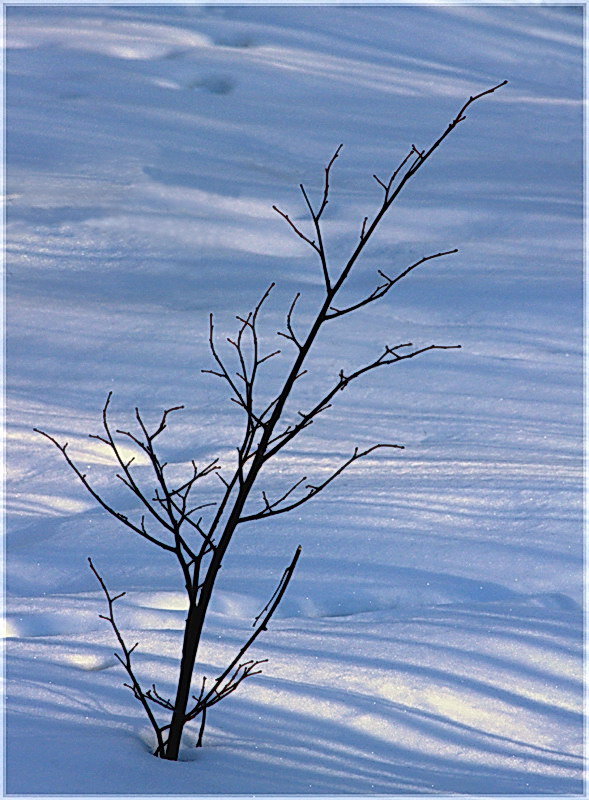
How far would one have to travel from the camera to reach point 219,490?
9.25 feet

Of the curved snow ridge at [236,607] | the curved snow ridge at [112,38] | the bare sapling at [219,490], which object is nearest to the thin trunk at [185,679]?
the bare sapling at [219,490]

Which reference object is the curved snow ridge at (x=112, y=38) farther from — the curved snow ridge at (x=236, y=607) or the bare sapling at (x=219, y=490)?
the curved snow ridge at (x=236, y=607)

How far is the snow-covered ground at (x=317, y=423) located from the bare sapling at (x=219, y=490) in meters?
0.06

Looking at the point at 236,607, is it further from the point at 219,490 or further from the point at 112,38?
the point at 112,38

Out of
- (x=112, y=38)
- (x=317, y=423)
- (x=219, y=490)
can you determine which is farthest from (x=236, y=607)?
(x=112, y=38)

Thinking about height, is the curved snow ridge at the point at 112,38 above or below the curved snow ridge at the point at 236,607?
above

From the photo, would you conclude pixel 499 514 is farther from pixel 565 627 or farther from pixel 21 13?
pixel 21 13

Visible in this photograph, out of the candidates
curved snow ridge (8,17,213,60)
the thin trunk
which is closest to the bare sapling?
the thin trunk

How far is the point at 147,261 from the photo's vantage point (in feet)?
15.7

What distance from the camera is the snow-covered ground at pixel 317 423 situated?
170 centimetres

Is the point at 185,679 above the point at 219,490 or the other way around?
above

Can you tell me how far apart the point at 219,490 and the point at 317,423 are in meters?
0.55

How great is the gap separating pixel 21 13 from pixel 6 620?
788 cm

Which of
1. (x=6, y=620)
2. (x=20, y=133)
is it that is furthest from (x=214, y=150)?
(x=6, y=620)
